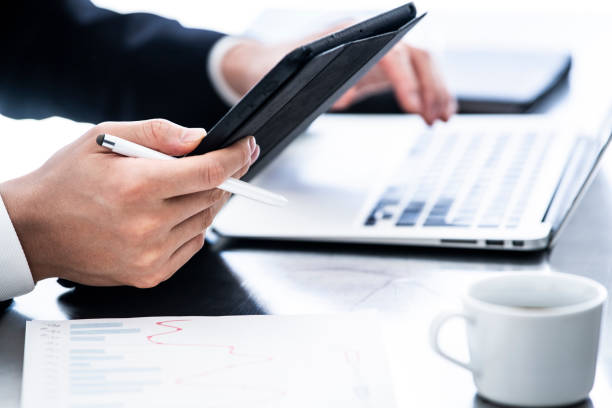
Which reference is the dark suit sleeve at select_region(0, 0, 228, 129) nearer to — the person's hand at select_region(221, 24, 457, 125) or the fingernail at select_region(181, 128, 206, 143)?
the person's hand at select_region(221, 24, 457, 125)

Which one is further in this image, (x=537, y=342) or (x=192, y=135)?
(x=192, y=135)

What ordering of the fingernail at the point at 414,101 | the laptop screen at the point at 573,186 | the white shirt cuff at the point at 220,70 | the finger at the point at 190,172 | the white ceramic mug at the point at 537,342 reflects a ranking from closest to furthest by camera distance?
the white ceramic mug at the point at 537,342
the finger at the point at 190,172
the laptop screen at the point at 573,186
the fingernail at the point at 414,101
the white shirt cuff at the point at 220,70

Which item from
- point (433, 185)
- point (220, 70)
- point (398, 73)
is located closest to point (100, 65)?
point (220, 70)

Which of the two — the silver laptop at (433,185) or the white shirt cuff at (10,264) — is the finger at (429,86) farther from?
the white shirt cuff at (10,264)

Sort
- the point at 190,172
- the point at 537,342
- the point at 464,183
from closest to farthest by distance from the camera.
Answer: the point at 537,342
the point at 190,172
the point at 464,183

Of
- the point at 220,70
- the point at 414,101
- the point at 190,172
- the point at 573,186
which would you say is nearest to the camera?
the point at 190,172

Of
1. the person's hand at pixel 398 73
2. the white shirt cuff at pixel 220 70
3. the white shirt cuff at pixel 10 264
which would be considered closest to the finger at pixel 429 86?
the person's hand at pixel 398 73

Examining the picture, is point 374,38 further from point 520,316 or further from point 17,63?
point 17,63

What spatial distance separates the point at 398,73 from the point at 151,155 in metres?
0.53

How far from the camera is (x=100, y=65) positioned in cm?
121

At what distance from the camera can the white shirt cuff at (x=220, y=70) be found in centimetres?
113

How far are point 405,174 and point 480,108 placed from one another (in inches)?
15.6

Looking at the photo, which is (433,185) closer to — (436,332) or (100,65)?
(436,332)

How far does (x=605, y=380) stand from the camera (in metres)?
0.48
